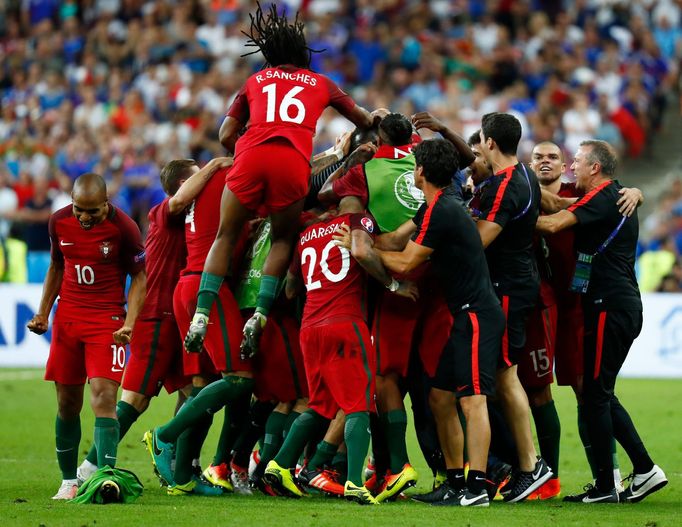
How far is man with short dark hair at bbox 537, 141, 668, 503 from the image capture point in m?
8.72

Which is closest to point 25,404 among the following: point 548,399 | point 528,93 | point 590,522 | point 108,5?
point 548,399

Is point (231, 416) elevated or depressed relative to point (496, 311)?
depressed

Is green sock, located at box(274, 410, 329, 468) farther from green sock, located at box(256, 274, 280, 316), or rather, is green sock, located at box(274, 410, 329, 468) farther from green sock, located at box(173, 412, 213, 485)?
green sock, located at box(256, 274, 280, 316)

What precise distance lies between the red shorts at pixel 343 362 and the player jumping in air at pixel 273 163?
0.42 meters

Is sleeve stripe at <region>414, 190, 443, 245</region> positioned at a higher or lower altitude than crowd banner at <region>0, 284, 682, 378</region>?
higher

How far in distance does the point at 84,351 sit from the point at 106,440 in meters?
0.76

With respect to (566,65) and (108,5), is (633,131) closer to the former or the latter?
(566,65)

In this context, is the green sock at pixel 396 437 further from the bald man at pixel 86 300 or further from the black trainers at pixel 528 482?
the bald man at pixel 86 300

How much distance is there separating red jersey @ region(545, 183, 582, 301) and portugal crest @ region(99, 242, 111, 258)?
3.32 metres

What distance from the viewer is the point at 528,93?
23812mm

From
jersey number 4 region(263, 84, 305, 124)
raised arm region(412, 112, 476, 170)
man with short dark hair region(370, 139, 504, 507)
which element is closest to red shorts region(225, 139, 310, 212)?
jersey number 4 region(263, 84, 305, 124)

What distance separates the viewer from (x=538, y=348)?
935 cm

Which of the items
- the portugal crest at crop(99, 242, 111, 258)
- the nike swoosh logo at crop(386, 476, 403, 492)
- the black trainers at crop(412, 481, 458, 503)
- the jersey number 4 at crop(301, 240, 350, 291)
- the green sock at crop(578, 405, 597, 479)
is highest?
the portugal crest at crop(99, 242, 111, 258)

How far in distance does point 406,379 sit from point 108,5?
19.8 m
